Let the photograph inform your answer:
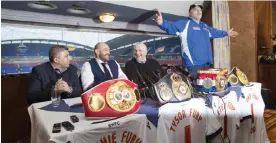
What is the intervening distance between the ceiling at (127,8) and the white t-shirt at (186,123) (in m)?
2.18

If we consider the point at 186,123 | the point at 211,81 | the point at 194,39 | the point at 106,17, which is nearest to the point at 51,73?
the point at 186,123

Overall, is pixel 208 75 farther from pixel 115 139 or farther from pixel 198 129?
pixel 115 139

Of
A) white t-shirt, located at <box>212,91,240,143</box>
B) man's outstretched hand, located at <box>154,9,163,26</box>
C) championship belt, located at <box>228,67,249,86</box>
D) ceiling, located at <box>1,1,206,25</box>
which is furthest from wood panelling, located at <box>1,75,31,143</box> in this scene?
championship belt, located at <box>228,67,249,86</box>

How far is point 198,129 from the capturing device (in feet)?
4.94

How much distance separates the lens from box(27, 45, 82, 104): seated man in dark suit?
167cm

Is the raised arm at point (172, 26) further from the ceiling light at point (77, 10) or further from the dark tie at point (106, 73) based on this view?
the ceiling light at point (77, 10)

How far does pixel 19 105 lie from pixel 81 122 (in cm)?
162

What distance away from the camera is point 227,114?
5.59 ft

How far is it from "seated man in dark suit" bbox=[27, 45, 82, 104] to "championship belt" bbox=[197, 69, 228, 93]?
972 millimetres

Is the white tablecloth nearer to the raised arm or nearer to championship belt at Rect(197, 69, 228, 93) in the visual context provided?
championship belt at Rect(197, 69, 228, 93)

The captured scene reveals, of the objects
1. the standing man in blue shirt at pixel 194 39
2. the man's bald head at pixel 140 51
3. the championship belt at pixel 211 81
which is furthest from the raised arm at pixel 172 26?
the championship belt at pixel 211 81

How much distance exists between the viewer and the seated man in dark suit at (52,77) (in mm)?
1667

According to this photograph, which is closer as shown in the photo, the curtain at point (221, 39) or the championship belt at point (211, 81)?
the championship belt at point (211, 81)

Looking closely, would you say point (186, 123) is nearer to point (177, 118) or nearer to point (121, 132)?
point (177, 118)
